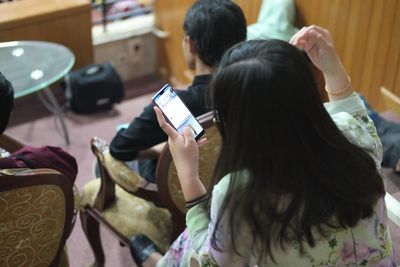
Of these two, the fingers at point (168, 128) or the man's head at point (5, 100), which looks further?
the man's head at point (5, 100)

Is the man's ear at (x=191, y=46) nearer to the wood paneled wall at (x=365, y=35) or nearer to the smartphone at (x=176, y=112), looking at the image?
the smartphone at (x=176, y=112)

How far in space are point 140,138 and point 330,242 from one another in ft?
2.61

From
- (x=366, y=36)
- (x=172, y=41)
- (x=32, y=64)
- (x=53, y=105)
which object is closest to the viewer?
(x=366, y=36)

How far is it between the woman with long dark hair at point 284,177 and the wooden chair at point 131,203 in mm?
475

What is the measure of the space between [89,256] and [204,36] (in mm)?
975

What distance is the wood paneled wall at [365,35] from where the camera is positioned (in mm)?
2023

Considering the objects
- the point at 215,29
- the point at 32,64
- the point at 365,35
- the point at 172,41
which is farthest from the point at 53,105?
the point at 365,35

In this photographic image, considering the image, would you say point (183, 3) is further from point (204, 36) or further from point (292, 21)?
point (204, 36)

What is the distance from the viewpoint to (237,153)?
1.01 meters

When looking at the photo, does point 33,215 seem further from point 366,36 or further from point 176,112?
point 366,36

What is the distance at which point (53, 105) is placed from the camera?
9.53 feet

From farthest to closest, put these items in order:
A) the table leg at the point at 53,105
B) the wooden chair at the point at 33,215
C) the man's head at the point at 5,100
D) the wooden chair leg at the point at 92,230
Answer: the table leg at the point at 53,105 → the wooden chair leg at the point at 92,230 → the man's head at the point at 5,100 → the wooden chair at the point at 33,215

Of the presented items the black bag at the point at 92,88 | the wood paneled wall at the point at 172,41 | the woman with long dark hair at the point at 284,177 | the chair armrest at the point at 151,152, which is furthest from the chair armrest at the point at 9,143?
the wood paneled wall at the point at 172,41

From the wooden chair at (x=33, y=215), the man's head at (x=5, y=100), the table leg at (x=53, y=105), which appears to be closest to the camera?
the wooden chair at (x=33, y=215)
